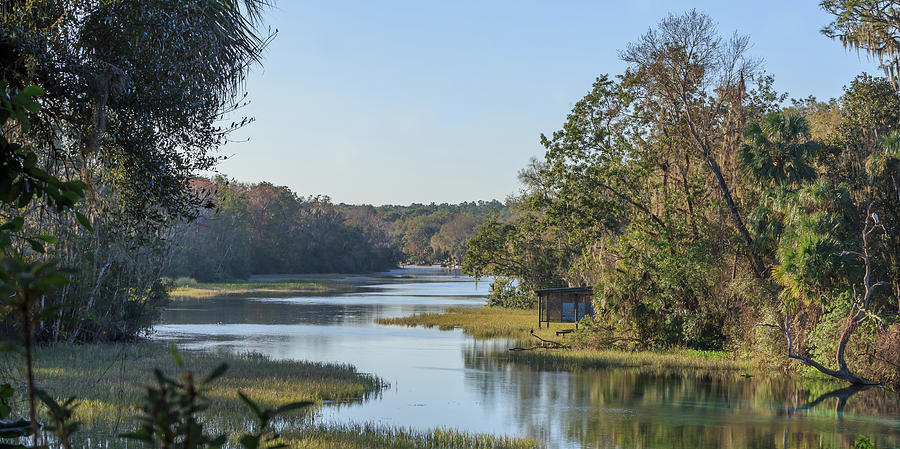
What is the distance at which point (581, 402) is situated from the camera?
19.5 metres

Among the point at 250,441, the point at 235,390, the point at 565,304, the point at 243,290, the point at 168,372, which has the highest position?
the point at 250,441

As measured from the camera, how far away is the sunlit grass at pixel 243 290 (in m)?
67.6

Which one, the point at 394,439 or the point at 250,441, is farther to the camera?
the point at 394,439

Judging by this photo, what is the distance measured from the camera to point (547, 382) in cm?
2264

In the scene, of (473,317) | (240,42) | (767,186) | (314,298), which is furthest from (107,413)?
(314,298)

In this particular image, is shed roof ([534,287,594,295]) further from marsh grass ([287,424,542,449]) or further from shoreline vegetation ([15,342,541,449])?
marsh grass ([287,424,542,449])

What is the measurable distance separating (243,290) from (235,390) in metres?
57.8

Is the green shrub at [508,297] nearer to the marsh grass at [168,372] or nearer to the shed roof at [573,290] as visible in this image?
the shed roof at [573,290]

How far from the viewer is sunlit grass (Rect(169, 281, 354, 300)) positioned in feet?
222

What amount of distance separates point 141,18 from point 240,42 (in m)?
1.92

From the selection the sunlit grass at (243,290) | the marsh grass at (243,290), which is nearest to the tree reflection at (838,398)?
the marsh grass at (243,290)

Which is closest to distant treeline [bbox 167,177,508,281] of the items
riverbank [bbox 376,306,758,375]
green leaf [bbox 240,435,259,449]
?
riverbank [bbox 376,306,758,375]

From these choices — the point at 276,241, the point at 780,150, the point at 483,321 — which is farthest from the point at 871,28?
the point at 276,241

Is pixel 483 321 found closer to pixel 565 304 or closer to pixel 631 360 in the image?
pixel 565 304
